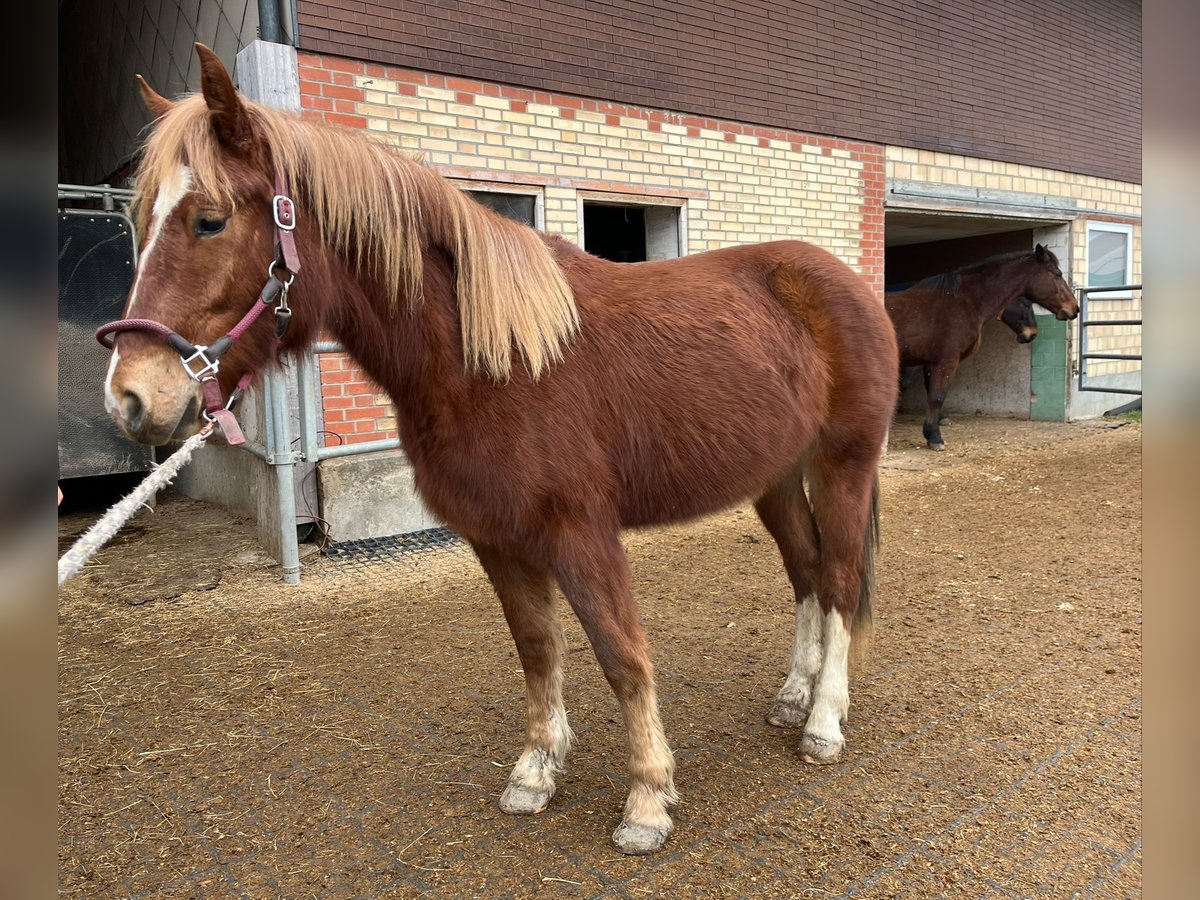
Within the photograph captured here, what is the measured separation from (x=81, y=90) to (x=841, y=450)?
1005 centimetres

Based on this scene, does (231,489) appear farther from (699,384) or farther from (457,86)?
(699,384)

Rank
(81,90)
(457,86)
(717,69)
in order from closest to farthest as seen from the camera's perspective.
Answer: (457,86), (717,69), (81,90)

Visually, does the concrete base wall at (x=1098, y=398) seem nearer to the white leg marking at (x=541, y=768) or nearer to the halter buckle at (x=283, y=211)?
the white leg marking at (x=541, y=768)

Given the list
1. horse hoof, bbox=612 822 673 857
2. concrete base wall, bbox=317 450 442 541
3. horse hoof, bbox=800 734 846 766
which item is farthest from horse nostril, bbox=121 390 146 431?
concrete base wall, bbox=317 450 442 541

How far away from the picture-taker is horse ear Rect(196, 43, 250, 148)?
1.56 metres

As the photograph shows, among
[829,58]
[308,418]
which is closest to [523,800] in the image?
[308,418]

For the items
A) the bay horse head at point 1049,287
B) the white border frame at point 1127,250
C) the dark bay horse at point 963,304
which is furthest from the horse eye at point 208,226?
the white border frame at point 1127,250

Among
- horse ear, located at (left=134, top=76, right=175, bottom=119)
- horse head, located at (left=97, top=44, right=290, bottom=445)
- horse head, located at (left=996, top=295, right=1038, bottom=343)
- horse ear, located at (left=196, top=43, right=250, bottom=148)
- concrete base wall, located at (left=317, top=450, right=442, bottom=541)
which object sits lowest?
concrete base wall, located at (left=317, top=450, right=442, bottom=541)

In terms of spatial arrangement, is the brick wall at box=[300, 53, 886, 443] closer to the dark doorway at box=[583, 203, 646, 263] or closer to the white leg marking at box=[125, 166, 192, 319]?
the dark doorway at box=[583, 203, 646, 263]

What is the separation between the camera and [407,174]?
2000 mm

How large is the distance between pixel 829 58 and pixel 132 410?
789 centimetres

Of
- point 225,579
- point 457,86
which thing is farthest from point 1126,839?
point 457,86

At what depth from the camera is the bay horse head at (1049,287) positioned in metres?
9.27

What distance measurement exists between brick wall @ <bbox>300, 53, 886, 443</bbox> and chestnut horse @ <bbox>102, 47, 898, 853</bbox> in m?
2.59
